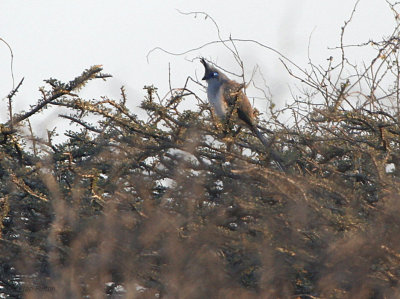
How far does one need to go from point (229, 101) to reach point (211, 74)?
2223mm

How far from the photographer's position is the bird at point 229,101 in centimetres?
388

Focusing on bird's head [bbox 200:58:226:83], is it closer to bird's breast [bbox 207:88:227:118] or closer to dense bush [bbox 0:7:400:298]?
bird's breast [bbox 207:88:227:118]

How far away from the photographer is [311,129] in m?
4.15

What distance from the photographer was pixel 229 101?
5.01m

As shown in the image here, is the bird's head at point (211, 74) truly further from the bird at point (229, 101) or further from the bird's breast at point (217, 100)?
the bird's breast at point (217, 100)

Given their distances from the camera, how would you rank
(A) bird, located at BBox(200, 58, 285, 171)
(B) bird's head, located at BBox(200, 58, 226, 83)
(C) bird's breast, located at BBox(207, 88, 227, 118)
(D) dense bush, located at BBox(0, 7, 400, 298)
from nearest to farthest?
(D) dense bush, located at BBox(0, 7, 400, 298)
(A) bird, located at BBox(200, 58, 285, 171)
(C) bird's breast, located at BBox(207, 88, 227, 118)
(B) bird's head, located at BBox(200, 58, 226, 83)

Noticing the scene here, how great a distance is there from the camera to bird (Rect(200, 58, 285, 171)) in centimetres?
388

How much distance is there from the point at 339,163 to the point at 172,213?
1072 millimetres

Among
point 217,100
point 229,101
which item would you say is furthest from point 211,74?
point 229,101

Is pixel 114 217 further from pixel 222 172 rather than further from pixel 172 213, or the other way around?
pixel 222 172

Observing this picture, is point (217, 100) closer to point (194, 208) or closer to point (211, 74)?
point (211, 74)

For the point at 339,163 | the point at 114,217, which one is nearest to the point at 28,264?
the point at 114,217

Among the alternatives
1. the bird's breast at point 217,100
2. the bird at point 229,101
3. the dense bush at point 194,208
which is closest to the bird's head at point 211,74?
the bird at point 229,101

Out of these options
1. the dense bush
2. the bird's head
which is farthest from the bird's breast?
the dense bush
